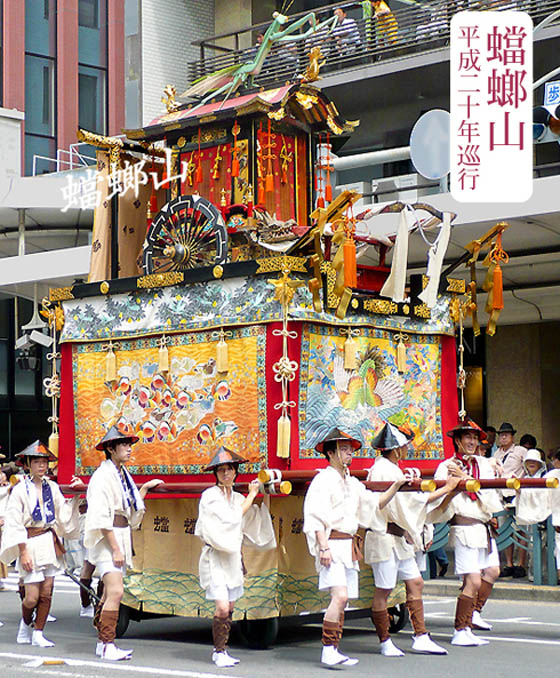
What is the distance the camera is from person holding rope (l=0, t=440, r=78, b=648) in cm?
1063

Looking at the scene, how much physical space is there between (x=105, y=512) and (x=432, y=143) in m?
8.53

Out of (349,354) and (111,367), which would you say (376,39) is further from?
(349,354)

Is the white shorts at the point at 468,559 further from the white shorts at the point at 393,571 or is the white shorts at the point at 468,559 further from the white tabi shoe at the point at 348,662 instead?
the white tabi shoe at the point at 348,662

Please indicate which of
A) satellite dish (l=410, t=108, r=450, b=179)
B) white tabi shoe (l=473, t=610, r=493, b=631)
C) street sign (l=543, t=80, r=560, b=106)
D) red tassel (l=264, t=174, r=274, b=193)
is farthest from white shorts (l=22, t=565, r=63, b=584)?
street sign (l=543, t=80, r=560, b=106)

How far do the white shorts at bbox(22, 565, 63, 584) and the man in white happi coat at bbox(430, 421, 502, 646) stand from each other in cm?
338

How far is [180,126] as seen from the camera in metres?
12.4

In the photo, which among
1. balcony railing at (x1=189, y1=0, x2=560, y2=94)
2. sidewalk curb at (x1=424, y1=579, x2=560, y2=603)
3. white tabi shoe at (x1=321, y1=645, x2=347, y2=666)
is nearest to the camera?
white tabi shoe at (x1=321, y1=645, x2=347, y2=666)

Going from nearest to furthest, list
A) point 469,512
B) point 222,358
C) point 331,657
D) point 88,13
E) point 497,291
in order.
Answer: point 331,657 < point 469,512 < point 222,358 < point 497,291 < point 88,13

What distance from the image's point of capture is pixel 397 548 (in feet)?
33.3

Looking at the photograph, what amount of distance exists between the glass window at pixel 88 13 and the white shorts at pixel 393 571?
26.2 metres

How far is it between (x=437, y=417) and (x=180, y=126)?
3957 mm

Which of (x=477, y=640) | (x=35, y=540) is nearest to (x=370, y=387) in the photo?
(x=477, y=640)

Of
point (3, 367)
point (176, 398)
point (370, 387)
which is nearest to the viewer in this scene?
point (176, 398)

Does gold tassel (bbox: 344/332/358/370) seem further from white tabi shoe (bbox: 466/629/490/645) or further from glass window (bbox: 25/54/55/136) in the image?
glass window (bbox: 25/54/55/136)
